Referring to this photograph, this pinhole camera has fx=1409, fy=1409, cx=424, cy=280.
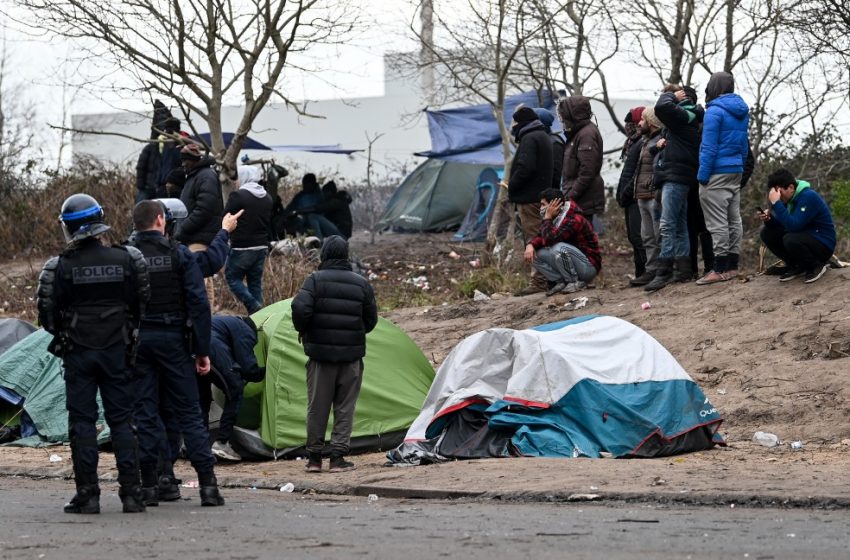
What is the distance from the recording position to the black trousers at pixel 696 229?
14094 millimetres

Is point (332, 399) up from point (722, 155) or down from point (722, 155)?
down

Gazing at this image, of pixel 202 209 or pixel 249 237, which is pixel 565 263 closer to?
pixel 249 237

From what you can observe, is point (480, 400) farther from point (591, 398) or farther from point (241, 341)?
point (241, 341)

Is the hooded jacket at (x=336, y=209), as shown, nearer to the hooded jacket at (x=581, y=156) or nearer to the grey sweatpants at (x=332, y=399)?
the hooded jacket at (x=581, y=156)

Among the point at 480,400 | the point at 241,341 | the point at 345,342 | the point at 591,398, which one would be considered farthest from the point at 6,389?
the point at 591,398

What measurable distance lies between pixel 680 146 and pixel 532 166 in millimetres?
2190

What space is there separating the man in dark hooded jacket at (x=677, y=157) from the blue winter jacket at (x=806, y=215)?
1.03 meters

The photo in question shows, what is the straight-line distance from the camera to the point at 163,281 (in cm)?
864

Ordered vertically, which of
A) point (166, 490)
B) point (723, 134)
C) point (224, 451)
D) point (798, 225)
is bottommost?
point (224, 451)

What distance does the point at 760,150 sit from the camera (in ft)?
71.9

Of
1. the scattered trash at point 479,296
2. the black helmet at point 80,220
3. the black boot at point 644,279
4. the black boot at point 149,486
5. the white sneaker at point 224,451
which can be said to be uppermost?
the black helmet at point 80,220

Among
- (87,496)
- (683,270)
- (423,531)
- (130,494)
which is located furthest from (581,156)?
(423,531)

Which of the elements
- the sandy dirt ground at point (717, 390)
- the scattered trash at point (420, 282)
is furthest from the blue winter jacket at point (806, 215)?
the scattered trash at point (420, 282)

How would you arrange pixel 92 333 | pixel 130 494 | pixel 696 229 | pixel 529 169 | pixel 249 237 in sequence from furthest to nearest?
pixel 529 169
pixel 249 237
pixel 696 229
pixel 130 494
pixel 92 333
